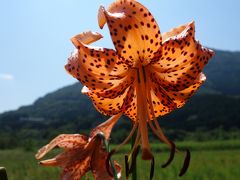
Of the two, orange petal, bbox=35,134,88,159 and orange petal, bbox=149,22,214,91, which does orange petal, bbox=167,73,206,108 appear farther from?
orange petal, bbox=35,134,88,159

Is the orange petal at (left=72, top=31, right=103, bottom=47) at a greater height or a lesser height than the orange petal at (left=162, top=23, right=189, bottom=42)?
greater

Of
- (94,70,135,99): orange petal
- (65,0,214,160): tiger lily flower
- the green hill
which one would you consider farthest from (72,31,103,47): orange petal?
the green hill

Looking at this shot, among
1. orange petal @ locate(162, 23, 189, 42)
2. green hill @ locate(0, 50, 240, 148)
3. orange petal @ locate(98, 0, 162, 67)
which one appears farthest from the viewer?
green hill @ locate(0, 50, 240, 148)

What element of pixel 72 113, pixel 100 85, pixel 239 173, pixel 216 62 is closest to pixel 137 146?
pixel 100 85

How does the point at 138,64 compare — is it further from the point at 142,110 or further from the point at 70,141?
the point at 70,141

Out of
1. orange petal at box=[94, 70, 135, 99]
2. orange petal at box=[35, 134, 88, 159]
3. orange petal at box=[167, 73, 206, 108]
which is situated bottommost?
orange petal at box=[35, 134, 88, 159]

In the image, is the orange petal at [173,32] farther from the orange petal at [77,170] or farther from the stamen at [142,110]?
the orange petal at [77,170]

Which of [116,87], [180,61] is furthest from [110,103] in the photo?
[180,61]

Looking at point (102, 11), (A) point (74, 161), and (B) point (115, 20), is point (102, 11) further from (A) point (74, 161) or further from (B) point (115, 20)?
(A) point (74, 161)

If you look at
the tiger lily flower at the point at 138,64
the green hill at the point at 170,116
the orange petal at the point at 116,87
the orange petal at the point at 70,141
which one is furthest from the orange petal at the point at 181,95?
the green hill at the point at 170,116
